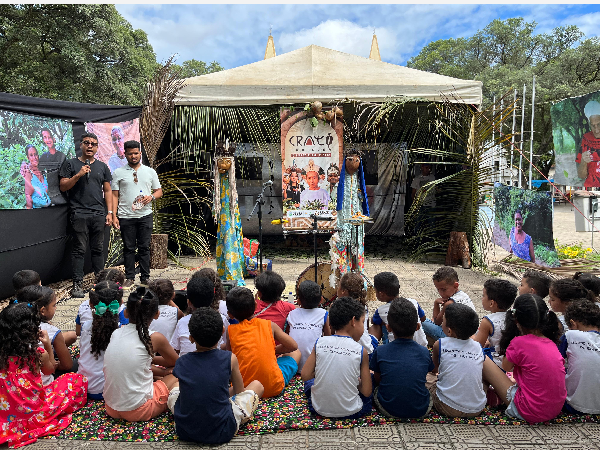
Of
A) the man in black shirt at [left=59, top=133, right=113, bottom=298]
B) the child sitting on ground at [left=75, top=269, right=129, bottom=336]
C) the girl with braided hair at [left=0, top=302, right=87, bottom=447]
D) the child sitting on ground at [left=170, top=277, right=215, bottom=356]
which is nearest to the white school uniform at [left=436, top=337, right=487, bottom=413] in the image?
the child sitting on ground at [left=170, top=277, right=215, bottom=356]

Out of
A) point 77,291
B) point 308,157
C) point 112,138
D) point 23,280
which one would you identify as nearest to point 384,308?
point 23,280

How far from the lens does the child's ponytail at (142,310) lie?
2742 millimetres

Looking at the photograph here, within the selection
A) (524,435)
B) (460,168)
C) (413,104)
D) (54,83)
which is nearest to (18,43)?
(54,83)

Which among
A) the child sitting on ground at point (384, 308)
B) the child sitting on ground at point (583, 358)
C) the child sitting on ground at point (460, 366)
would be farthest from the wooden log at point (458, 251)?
the child sitting on ground at point (460, 366)

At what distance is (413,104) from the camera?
7.71m

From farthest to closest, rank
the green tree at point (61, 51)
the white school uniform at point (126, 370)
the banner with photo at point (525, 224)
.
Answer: the green tree at point (61, 51) → the banner with photo at point (525, 224) → the white school uniform at point (126, 370)

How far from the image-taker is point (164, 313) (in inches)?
133

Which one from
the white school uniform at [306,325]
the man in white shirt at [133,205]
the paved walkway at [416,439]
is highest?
the man in white shirt at [133,205]

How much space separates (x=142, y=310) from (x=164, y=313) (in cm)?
65

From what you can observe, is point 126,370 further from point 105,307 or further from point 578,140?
point 578,140

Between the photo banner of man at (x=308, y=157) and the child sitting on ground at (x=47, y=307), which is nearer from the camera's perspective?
the child sitting on ground at (x=47, y=307)

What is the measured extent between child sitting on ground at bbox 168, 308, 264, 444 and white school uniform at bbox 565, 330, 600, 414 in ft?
7.01

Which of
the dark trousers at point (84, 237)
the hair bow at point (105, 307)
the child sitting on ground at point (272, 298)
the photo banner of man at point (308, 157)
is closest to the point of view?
the hair bow at point (105, 307)

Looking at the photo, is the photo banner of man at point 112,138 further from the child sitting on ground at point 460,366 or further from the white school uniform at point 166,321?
the child sitting on ground at point 460,366
